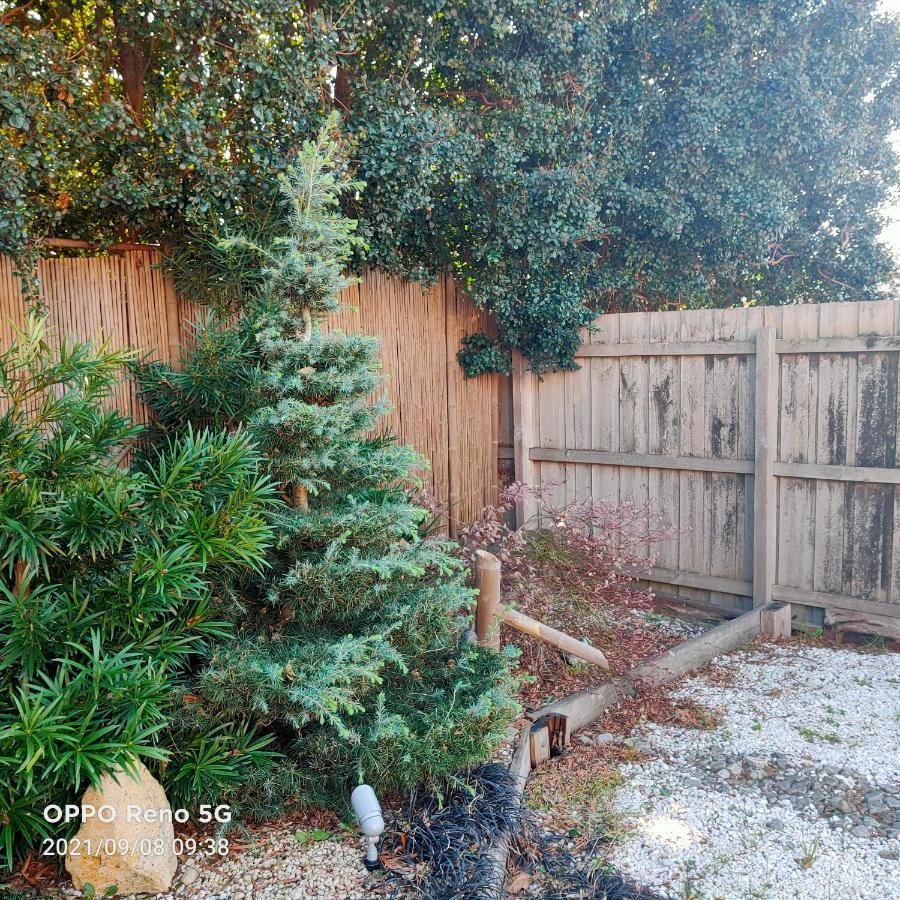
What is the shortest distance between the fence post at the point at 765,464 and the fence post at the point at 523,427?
1.68 meters

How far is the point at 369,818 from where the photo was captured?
2.15m

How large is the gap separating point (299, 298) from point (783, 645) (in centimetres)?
350

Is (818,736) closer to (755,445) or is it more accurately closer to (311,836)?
(755,445)

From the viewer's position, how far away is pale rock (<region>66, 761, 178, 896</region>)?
210 cm

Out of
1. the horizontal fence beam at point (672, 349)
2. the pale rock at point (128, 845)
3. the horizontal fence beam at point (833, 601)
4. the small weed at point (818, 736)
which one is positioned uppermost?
the horizontal fence beam at point (672, 349)

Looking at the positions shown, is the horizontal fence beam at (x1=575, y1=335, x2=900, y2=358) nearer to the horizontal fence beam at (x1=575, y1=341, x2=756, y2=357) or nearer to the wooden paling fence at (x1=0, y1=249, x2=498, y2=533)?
the horizontal fence beam at (x1=575, y1=341, x2=756, y2=357)

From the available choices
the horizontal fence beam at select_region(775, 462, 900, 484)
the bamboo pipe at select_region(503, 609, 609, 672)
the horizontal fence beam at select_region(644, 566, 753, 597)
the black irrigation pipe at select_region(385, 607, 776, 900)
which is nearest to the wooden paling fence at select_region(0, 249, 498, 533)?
the bamboo pipe at select_region(503, 609, 609, 672)

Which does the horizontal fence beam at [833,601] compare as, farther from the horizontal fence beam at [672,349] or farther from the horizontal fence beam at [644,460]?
the horizontal fence beam at [672,349]

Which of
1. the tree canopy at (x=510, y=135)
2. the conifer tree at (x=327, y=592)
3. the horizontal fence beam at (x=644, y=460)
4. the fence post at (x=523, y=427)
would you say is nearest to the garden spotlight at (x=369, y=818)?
the conifer tree at (x=327, y=592)

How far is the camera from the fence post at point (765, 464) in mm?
4578

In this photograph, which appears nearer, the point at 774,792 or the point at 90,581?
the point at 90,581

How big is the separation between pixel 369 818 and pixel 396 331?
134 inches

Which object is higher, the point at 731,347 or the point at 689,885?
the point at 731,347
